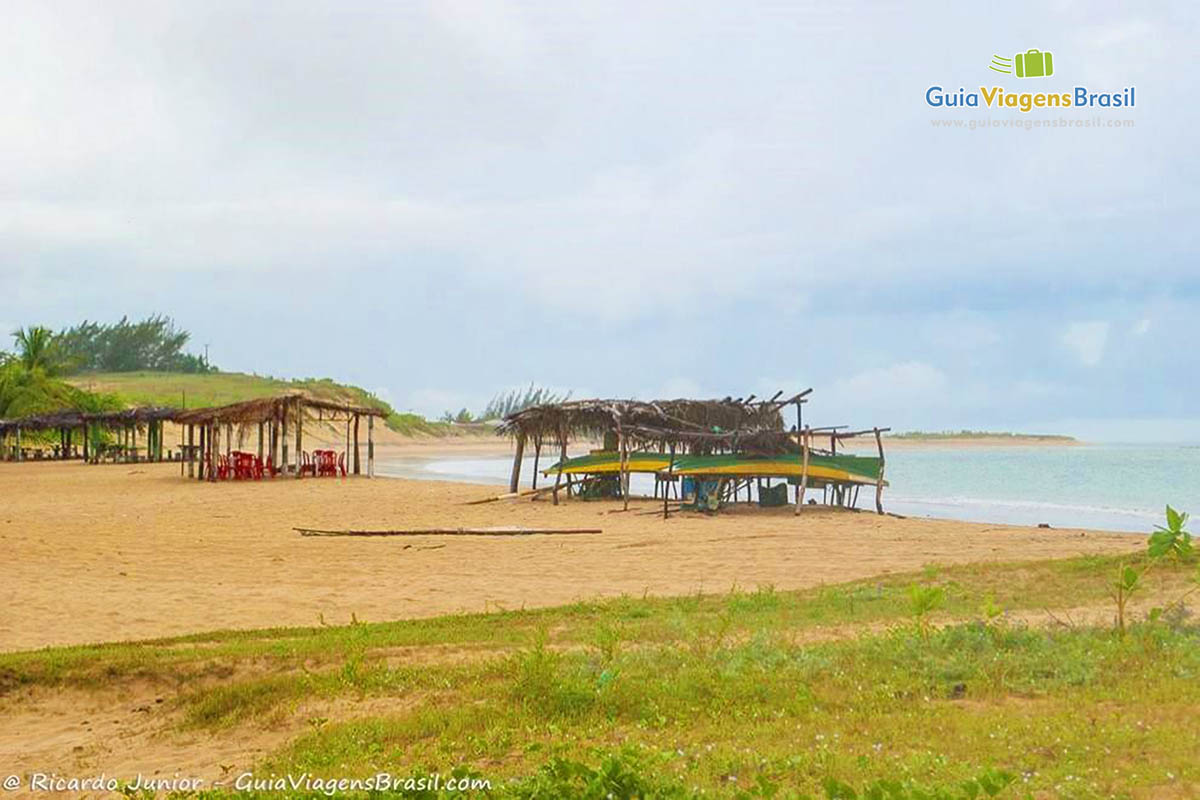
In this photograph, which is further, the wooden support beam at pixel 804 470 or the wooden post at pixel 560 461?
the wooden post at pixel 560 461

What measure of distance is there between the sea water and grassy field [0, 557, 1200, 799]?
14340mm

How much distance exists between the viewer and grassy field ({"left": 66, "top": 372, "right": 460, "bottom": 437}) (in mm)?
65375

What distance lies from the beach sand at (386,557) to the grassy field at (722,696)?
1.55 meters

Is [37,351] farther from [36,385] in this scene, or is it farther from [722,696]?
[722,696]

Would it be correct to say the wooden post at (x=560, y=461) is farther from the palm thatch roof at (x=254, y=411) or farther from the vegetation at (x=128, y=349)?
the vegetation at (x=128, y=349)

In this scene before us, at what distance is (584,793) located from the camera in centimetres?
367

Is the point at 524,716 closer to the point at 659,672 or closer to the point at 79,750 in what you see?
the point at 659,672

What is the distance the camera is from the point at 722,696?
17.5 ft

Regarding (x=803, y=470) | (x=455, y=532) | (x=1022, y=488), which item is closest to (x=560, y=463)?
(x=803, y=470)

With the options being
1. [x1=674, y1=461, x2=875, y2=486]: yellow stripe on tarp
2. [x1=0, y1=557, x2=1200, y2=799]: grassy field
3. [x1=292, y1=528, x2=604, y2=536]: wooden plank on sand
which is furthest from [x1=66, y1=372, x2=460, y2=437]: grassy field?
[x1=0, y1=557, x2=1200, y2=799]: grassy field

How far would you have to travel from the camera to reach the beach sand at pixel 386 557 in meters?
9.23

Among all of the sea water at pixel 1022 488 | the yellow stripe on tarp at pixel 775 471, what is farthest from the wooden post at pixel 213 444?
the yellow stripe on tarp at pixel 775 471

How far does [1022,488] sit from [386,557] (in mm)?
25879

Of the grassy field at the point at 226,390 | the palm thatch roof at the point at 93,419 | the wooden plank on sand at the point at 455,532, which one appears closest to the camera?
the wooden plank on sand at the point at 455,532
